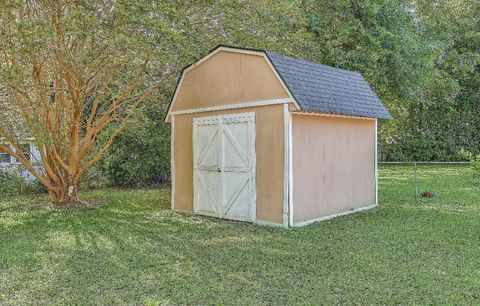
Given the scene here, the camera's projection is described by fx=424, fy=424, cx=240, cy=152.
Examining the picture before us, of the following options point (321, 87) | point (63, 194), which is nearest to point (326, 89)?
point (321, 87)

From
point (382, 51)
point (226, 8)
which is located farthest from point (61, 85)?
point (382, 51)

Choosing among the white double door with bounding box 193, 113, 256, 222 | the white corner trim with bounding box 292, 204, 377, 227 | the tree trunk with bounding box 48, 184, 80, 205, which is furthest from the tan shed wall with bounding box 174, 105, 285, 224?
the tree trunk with bounding box 48, 184, 80, 205

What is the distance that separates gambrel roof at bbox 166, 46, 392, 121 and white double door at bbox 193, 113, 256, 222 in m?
0.98

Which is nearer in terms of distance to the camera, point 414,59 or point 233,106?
point 233,106

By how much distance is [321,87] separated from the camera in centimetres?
762

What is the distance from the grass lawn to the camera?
13.1 ft

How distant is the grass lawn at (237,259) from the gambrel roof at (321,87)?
1.99 meters

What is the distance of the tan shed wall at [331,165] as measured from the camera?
7074 millimetres

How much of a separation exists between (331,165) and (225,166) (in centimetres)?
195

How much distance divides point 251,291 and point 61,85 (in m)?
6.68

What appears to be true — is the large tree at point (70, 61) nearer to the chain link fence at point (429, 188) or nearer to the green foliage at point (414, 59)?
the green foliage at point (414, 59)

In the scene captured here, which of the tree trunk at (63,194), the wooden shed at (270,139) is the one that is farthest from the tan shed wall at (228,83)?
the tree trunk at (63,194)

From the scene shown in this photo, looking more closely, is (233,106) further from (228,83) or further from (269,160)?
(269,160)

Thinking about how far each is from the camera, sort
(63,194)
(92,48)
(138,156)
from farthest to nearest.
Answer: (138,156) → (63,194) → (92,48)
